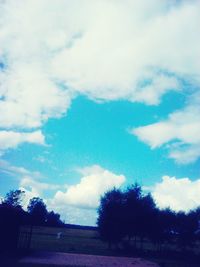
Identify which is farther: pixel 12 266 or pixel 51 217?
pixel 51 217

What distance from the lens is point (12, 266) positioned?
71.3 ft

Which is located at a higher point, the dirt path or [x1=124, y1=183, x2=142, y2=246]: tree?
[x1=124, y1=183, x2=142, y2=246]: tree

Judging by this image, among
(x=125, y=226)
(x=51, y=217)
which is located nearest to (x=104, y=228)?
(x=125, y=226)

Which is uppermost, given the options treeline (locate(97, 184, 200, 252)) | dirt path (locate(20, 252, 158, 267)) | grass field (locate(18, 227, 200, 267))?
treeline (locate(97, 184, 200, 252))

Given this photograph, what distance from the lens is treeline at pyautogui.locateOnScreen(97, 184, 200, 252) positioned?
50.0 m

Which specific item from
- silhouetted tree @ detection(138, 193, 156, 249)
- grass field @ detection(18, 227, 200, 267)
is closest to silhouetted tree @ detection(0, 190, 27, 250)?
grass field @ detection(18, 227, 200, 267)

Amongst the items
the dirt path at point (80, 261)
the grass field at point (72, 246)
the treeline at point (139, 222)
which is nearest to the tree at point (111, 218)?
the treeline at point (139, 222)

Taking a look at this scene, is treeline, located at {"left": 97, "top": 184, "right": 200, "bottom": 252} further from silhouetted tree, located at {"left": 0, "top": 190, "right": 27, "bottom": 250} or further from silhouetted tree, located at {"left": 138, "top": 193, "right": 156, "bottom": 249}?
silhouetted tree, located at {"left": 0, "top": 190, "right": 27, "bottom": 250}

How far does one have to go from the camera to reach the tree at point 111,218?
4950 centimetres

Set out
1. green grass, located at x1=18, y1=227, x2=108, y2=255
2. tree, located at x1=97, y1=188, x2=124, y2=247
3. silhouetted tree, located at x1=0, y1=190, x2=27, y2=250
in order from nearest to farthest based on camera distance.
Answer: silhouetted tree, located at x1=0, y1=190, x2=27, y2=250 → green grass, located at x1=18, y1=227, x2=108, y2=255 → tree, located at x1=97, y1=188, x2=124, y2=247

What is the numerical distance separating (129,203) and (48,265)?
29.7 meters

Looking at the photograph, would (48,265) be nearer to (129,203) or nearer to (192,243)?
(129,203)

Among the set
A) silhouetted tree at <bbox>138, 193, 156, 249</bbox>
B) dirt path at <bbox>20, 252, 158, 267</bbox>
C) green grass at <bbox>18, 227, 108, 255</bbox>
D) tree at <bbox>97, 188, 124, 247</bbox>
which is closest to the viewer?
dirt path at <bbox>20, 252, 158, 267</bbox>

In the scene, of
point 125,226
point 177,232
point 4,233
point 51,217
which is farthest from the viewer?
point 51,217
